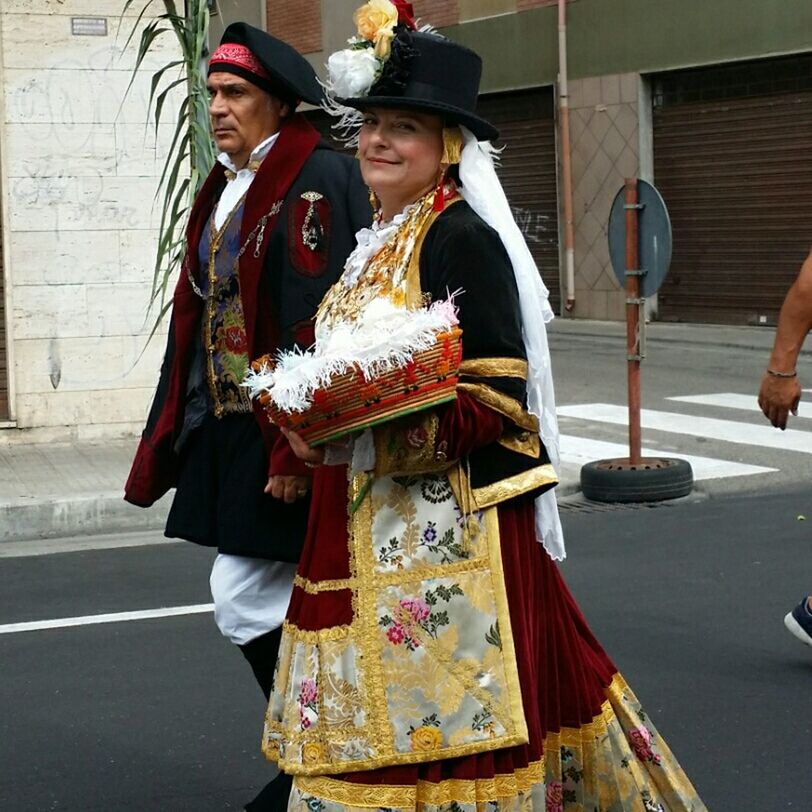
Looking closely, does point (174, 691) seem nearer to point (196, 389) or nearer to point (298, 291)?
point (196, 389)

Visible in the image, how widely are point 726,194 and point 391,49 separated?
16.6 meters

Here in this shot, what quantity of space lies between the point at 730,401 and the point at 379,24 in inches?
405

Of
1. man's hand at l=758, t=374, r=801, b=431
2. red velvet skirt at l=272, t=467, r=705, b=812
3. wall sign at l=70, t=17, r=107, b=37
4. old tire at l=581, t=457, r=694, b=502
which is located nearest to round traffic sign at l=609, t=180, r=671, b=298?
old tire at l=581, t=457, r=694, b=502

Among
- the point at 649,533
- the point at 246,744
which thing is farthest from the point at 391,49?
the point at 649,533

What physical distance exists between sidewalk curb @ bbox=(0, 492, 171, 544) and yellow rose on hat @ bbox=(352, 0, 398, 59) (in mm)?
5782

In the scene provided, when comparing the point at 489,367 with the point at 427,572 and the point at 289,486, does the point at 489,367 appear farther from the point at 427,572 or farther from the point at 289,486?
the point at 289,486

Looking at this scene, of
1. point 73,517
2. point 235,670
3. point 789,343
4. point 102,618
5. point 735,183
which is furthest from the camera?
point 735,183

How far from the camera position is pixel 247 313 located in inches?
165

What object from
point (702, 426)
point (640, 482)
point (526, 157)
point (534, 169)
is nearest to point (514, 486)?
point (640, 482)

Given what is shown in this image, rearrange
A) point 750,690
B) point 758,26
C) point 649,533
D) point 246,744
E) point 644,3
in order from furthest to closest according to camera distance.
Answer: point 644,3
point 758,26
point 649,533
point 750,690
point 246,744

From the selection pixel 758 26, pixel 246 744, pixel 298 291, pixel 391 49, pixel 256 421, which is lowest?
pixel 246 744

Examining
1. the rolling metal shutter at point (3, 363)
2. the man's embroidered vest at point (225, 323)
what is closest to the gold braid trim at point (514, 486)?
the man's embroidered vest at point (225, 323)

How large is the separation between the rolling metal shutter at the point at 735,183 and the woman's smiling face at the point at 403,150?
15550 mm

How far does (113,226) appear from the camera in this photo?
36.0 ft
